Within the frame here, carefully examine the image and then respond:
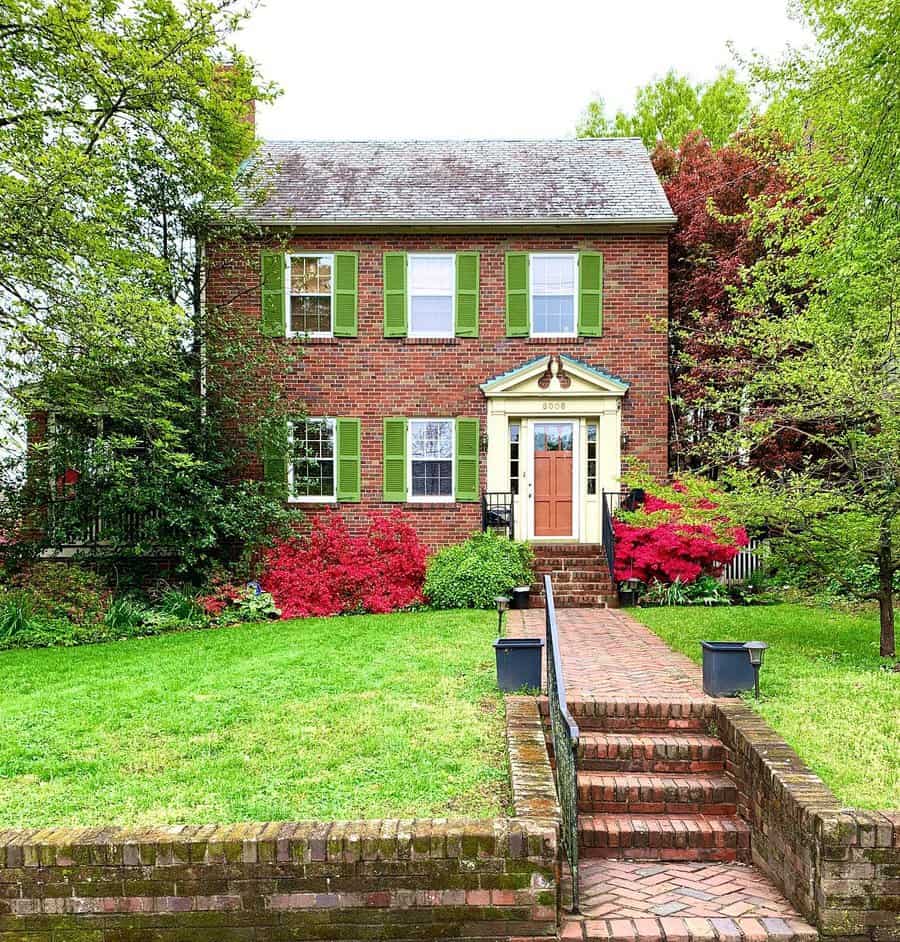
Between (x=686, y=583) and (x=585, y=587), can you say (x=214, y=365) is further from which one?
(x=686, y=583)

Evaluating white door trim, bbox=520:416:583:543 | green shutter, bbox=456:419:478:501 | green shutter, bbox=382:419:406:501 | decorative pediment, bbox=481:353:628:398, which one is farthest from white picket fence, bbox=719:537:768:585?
green shutter, bbox=382:419:406:501

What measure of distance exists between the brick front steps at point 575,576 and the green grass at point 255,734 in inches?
156

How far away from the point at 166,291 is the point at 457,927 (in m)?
11.6

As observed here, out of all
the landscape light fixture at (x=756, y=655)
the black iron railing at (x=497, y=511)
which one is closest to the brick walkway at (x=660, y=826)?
the landscape light fixture at (x=756, y=655)

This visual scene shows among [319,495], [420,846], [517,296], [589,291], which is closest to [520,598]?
[319,495]

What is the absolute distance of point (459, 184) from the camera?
634 inches

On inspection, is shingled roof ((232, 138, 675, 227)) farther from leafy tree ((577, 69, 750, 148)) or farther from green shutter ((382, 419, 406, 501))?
leafy tree ((577, 69, 750, 148))

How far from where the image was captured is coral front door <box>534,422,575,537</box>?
1530cm

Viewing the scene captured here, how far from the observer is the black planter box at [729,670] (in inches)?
264

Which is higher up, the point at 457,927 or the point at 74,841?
the point at 74,841

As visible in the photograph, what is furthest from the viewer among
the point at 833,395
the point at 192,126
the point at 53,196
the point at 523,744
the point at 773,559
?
the point at 192,126

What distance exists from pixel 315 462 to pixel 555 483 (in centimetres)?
430

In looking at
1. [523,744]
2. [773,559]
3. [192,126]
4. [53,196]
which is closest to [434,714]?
[523,744]

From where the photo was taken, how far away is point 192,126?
43.0 feet
